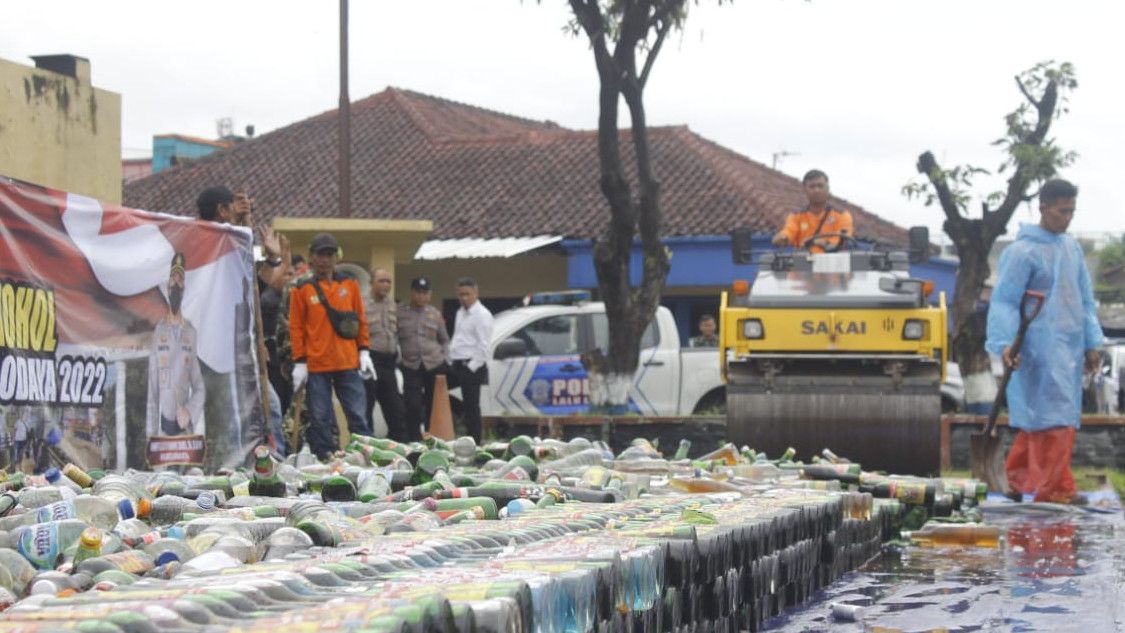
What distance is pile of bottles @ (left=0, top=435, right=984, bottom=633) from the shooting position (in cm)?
313

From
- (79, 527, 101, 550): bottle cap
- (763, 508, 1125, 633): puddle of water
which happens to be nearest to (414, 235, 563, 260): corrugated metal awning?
(763, 508, 1125, 633): puddle of water

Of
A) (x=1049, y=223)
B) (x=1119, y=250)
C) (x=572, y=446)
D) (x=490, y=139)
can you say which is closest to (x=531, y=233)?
(x=490, y=139)

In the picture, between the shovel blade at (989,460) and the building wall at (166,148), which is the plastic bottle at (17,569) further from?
the building wall at (166,148)

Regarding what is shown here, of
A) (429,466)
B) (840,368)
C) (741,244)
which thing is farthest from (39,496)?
(741,244)

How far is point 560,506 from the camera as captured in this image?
599cm

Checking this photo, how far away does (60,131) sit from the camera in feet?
46.1

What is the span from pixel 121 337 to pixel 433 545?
4757 mm

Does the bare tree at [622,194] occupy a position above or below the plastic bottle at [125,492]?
above

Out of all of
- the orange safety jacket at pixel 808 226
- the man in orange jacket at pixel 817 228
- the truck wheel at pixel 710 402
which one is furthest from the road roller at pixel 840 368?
the truck wheel at pixel 710 402

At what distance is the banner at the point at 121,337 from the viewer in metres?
7.69

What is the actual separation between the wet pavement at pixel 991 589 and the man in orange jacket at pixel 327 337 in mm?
4744

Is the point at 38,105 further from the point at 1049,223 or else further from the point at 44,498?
the point at 44,498

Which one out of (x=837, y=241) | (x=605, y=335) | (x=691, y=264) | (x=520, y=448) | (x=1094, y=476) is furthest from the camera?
(x=691, y=264)

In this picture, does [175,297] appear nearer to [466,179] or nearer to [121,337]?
[121,337]
